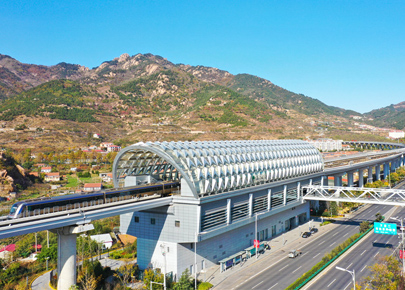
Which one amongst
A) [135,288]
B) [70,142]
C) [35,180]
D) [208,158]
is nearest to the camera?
[135,288]

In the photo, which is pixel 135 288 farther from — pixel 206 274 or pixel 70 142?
pixel 70 142

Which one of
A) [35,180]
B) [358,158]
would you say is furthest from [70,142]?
[358,158]

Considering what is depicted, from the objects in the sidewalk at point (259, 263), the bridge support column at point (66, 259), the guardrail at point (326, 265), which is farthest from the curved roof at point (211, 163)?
the guardrail at point (326, 265)

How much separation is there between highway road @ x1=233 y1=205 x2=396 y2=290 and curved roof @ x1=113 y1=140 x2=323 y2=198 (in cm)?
1190

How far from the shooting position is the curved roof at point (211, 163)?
4281cm

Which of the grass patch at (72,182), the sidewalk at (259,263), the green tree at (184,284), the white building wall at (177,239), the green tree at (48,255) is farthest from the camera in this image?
the grass patch at (72,182)

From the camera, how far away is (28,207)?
30.4 meters

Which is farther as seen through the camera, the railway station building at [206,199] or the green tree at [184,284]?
the railway station building at [206,199]

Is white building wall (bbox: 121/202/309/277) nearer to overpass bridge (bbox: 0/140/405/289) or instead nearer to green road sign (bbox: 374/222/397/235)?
overpass bridge (bbox: 0/140/405/289)

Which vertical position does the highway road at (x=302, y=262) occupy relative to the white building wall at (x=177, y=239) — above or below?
below

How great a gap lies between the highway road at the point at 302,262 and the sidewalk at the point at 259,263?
2.15ft

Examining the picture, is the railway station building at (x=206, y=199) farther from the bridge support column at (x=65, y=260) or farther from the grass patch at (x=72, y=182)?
the grass patch at (x=72, y=182)

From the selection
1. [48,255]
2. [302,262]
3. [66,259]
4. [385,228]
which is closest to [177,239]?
[66,259]

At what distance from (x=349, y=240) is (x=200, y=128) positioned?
15032cm
